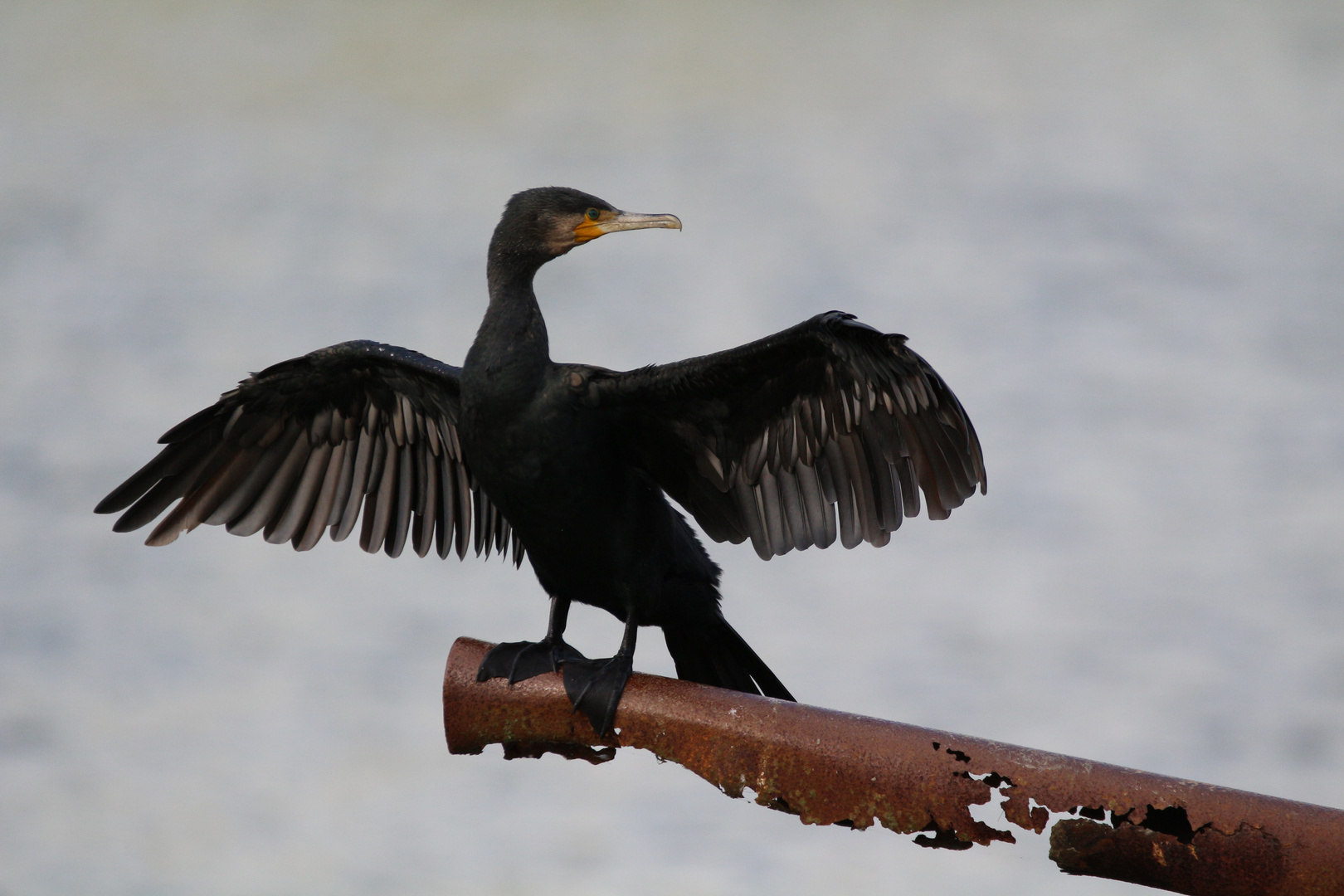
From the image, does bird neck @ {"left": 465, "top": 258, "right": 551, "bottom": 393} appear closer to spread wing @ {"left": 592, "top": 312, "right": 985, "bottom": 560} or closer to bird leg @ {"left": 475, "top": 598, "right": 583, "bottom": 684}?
spread wing @ {"left": 592, "top": 312, "right": 985, "bottom": 560}

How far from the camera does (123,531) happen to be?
5.34m

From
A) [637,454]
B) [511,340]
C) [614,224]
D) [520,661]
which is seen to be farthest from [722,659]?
[614,224]

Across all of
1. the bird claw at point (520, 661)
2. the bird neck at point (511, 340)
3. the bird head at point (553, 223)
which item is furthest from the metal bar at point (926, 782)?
the bird head at point (553, 223)

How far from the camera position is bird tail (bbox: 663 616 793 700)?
5039 millimetres

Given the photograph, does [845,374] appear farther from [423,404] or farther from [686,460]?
[423,404]

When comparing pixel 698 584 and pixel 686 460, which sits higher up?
pixel 686 460

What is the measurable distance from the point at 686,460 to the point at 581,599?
0.57m

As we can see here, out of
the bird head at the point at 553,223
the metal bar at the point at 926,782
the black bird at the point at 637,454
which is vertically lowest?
the metal bar at the point at 926,782

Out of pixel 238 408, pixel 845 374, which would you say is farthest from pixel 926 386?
pixel 238 408

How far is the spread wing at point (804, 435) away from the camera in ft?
14.7

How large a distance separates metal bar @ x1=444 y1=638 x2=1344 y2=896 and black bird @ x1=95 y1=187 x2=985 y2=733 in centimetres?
12

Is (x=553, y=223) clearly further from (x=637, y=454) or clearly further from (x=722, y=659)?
(x=722, y=659)

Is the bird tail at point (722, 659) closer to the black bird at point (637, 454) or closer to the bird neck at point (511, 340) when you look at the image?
the black bird at point (637, 454)

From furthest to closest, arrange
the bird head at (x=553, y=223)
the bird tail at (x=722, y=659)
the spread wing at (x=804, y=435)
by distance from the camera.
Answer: the bird tail at (x=722, y=659) < the bird head at (x=553, y=223) < the spread wing at (x=804, y=435)
